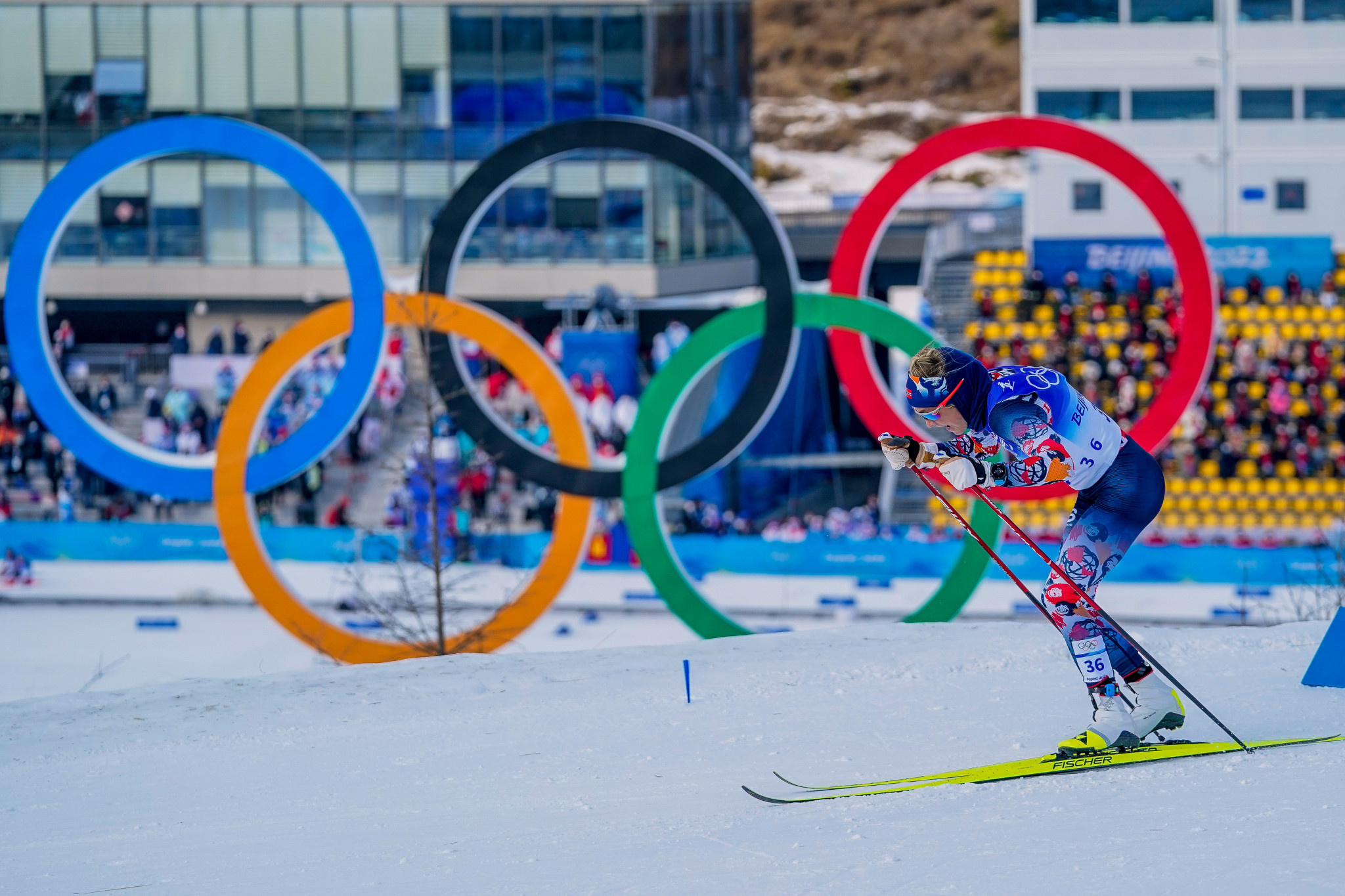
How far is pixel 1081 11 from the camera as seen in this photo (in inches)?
1131

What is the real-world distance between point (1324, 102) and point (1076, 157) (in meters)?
20.2

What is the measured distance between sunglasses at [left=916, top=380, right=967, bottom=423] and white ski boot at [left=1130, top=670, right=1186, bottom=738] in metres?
1.29

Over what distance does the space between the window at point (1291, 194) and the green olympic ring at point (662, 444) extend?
20.3 m

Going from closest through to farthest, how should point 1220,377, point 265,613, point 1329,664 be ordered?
point 1329,664 → point 265,613 → point 1220,377

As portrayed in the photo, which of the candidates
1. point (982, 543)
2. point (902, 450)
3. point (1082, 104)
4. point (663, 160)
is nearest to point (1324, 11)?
point (1082, 104)

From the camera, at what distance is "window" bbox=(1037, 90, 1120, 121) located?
2883cm

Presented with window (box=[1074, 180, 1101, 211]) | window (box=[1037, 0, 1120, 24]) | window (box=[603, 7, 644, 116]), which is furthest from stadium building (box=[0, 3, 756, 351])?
window (box=[1074, 180, 1101, 211])

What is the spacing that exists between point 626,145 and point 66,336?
17.6 meters

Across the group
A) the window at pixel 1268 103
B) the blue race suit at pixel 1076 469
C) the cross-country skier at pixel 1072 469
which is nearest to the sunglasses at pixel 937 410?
the cross-country skier at pixel 1072 469

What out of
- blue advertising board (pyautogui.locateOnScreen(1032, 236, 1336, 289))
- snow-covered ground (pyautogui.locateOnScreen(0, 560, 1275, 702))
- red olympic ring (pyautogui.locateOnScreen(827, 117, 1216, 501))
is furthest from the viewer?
blue advertising board (pyautogui.locateOnScreen(1032, 236, 1336, 289))

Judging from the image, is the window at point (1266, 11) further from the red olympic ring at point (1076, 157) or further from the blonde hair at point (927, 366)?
the blonde hair at point (927, 366)

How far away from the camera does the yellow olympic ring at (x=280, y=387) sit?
472 inches

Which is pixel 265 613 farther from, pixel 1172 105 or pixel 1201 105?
pixel 1201 105

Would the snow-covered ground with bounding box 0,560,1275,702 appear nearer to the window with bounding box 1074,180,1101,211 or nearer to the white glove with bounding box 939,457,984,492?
the white glove with bounding box 939,457,984,492
